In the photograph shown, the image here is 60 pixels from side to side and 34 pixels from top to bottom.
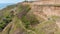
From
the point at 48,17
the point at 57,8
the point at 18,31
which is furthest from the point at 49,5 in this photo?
the point at 18,31

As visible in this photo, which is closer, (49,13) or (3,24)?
(49,13)

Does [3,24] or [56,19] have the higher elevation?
[56,19]

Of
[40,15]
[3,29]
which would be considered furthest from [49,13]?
[3,29]

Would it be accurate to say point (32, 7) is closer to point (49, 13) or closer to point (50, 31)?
point (49, 13)

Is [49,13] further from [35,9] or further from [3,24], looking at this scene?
[3,24]

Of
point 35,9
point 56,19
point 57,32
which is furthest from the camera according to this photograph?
point 35,9

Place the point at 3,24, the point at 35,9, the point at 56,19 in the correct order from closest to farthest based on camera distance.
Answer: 1. the point at 56,19
2. the point at 35,9
3. the point at 3,24
